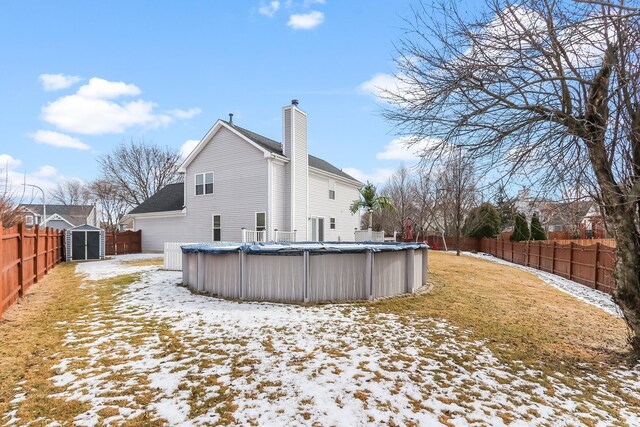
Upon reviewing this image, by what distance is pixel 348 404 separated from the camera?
3.16 meters

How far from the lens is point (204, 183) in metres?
18.2

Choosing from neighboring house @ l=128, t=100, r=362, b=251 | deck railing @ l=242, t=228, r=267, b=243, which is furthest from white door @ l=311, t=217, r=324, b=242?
deck railing @ l=242, t=228, r=267, b=243

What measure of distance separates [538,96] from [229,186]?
14880 mm

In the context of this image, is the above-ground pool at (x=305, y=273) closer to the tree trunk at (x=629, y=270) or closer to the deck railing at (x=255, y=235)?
the tree trunk at (x=629, y=270)

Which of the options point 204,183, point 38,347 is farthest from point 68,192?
point 38,347

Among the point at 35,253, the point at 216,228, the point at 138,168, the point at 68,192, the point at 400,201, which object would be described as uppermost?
the point at 138,168

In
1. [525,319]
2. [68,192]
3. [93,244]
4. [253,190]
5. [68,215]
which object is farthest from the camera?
[68,192]

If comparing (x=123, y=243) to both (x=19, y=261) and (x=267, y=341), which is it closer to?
(x=19, y=261)

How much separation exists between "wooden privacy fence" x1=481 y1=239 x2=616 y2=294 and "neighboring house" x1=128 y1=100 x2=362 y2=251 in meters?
11.5

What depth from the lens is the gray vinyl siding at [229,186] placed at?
16344mm

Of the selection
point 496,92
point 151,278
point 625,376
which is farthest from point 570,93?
point 151,278

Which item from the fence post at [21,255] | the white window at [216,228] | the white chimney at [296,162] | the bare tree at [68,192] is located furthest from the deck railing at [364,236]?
the bare tree at [68,192]

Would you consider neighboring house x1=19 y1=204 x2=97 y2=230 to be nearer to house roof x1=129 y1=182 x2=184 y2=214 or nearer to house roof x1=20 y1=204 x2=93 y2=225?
house roof x1=20 y1=204 x2=93 y2=225

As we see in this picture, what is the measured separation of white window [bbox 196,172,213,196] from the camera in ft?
59.0
